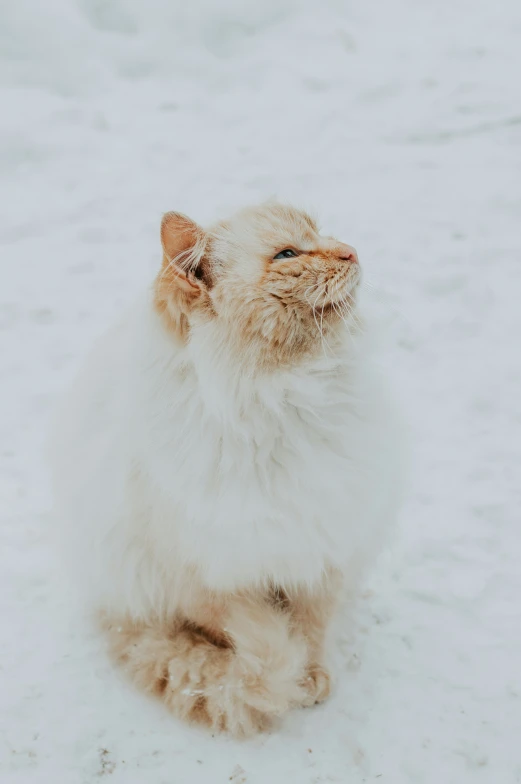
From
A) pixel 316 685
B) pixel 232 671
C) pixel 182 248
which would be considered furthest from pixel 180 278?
pixel 316 685

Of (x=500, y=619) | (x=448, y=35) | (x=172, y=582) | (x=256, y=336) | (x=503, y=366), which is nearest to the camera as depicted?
(x=256, y=336)

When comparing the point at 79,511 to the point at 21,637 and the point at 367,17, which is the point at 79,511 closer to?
the point at 21,637

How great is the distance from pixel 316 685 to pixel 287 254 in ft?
4.48

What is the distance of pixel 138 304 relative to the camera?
2334 mm

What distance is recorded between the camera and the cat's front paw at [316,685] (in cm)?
225

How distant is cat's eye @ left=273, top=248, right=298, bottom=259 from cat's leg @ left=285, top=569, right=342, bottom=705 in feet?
3.38

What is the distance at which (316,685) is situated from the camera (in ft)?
7.43

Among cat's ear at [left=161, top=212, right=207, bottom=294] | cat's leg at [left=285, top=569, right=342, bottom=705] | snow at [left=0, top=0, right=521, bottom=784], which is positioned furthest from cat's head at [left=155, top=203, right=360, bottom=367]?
cat's leg at [left=285, top=569, right=342, bottom=705]

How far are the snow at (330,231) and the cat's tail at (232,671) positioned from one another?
8cm

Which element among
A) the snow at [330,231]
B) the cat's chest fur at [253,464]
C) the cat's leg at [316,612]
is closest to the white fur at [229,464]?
the cat's chest fur at [253,464]

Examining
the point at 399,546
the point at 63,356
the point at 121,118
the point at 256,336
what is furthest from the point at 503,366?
the point at 121,118

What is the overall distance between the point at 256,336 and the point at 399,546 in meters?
1.31

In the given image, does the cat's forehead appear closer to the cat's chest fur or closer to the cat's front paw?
the cat's chest fur

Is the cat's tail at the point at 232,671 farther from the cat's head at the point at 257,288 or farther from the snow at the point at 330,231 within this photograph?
the cat's head at the point at 257,288
